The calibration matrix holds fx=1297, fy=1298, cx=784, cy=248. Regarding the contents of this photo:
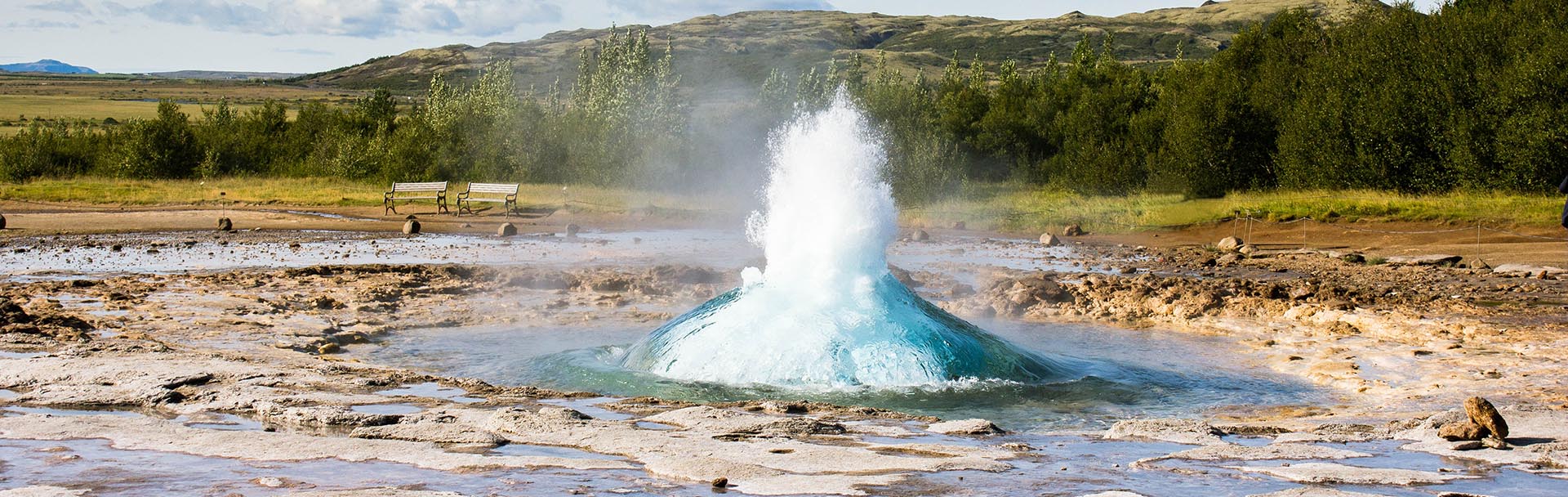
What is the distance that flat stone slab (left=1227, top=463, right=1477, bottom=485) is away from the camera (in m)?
5.41

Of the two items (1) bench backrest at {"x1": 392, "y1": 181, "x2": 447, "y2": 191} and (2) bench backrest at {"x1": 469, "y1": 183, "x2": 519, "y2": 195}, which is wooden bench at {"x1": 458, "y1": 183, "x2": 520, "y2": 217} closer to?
(2) bench backrest at {"x1": 469, "y1": 183, "x2": 519, "y2": 195}

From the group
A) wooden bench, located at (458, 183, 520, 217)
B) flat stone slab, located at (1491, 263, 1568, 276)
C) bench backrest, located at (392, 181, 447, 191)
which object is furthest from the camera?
bench backrest, located at (392, 181, 447, 191)

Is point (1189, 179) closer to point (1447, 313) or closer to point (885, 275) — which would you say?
point (1447, 313)

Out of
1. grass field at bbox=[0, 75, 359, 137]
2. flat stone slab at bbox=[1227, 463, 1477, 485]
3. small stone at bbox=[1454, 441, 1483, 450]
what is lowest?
small stone at bbox=[1454, 441, 1483, 450]

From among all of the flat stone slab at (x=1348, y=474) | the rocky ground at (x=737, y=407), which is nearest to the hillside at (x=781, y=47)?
the rocky ground at (x=737, y=407)

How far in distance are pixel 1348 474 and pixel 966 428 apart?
1957 mm

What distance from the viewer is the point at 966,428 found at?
6863mm

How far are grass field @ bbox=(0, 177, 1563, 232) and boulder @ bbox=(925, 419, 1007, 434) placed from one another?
19.3 m

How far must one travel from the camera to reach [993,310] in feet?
45.6

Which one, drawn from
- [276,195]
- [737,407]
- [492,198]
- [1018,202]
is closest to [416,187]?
[492,198]

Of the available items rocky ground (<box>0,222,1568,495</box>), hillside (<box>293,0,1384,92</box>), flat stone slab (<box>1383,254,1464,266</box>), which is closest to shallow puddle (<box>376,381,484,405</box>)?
rocky ground (<box>0,222,1568,495</box>)

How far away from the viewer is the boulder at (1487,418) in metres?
6.33

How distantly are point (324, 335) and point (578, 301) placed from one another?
361cm

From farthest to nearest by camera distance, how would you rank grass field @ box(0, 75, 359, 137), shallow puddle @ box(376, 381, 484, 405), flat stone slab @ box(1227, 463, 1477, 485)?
grass field @ box(0, 75, 359, 137) < shallow puddle @ box(376, 381, 484, 405) < flat stone slab @ box(1227, 463, 1477, 485)
